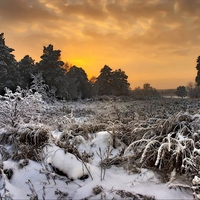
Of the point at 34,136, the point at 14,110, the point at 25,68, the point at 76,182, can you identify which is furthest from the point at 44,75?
the point at 76,182

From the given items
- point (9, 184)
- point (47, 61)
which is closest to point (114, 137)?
point (9, 184)

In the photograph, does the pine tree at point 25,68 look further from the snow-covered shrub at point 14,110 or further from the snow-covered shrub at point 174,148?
the snow-covered shrub at point 174,148

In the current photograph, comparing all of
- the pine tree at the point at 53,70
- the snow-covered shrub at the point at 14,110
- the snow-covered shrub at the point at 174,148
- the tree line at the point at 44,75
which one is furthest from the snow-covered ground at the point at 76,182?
the pine tree at the point at 53,70

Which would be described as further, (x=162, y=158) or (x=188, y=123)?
(x=188, y=123)

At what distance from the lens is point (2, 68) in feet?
77.4

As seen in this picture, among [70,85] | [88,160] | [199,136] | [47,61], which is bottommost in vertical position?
[88,160]

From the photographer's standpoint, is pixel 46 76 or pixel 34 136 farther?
pixel 46 76

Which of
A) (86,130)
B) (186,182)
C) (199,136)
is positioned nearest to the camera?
(186,182)

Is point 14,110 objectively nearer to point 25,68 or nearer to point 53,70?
point 53,70

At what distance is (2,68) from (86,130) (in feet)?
70.1

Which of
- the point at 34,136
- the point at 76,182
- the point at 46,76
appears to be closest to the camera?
the point at 76,182

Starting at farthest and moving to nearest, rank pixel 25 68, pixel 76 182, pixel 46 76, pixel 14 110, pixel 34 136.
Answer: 1. pixel 46 76
2. pixel 25 68
3. pixel 14 110
4. pixel 34 136
5. pixel 76 182

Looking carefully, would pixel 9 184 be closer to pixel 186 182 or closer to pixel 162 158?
pixel 162 158

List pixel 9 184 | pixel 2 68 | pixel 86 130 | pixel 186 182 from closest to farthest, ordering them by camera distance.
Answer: pixel 186 182, pixel 9 184, pixel 86 130, pixel 2 68
